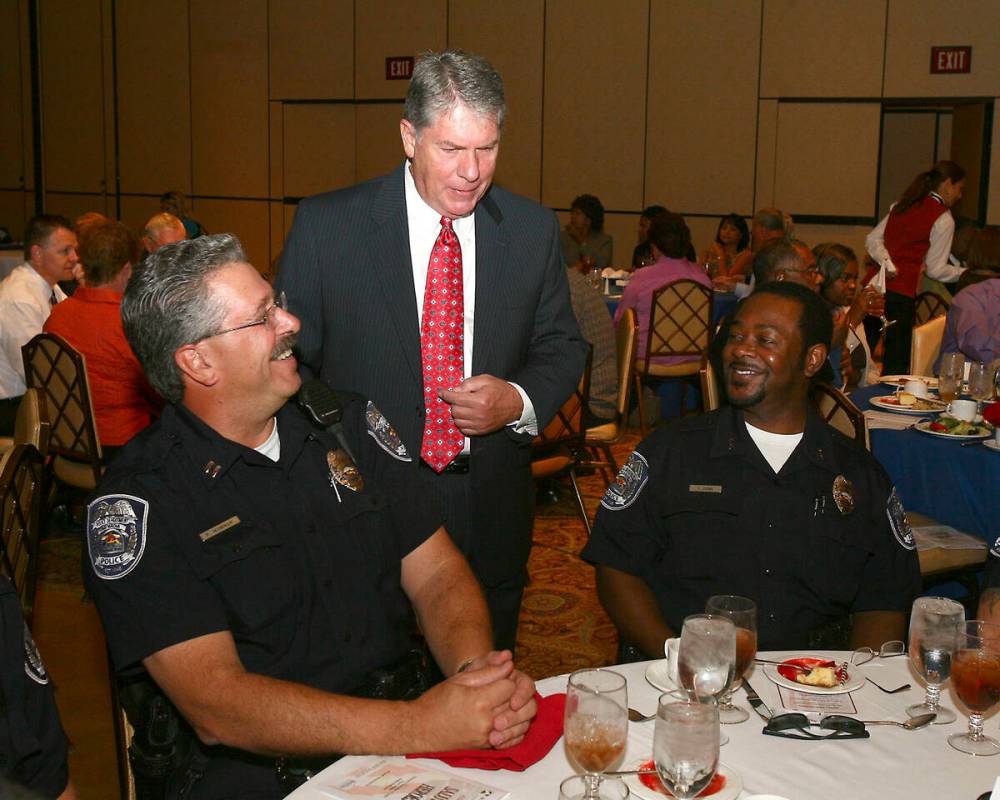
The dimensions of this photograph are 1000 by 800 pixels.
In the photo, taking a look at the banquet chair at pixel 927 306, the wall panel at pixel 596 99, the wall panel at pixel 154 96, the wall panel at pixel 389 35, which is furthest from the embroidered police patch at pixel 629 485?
the wall panel at pixel 154 96

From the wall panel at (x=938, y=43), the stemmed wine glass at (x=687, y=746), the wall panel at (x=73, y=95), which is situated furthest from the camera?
the wall panel at (x=73, y=95)

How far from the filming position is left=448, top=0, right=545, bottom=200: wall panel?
11008mm

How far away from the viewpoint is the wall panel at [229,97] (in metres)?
12.4

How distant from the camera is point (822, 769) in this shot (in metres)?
1.49

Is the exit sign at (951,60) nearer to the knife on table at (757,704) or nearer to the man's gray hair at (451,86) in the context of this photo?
the man's gray hair at (451,86)

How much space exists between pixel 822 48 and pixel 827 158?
989 millimetres

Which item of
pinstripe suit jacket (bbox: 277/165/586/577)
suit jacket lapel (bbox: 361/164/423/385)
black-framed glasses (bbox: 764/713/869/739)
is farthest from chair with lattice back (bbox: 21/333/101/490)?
black-framed glasses (bbox: 764/713/869/739)

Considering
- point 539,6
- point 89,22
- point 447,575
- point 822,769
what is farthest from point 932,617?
point 89,22

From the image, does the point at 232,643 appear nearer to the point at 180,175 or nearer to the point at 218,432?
the point at 218,432

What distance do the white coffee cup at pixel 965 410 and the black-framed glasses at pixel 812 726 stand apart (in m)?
2.60

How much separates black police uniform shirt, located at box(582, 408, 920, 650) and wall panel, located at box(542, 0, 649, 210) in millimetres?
8859

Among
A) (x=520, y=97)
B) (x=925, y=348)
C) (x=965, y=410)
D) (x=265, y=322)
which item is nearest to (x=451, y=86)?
(x=265, y=322)

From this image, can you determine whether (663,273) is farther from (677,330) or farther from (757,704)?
(757,704)

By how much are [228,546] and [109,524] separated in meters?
0.19
